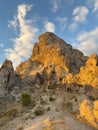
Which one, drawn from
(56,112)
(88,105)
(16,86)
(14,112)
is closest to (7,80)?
(16,86)

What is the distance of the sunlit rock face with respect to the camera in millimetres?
100688

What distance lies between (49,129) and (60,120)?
15.5 ft

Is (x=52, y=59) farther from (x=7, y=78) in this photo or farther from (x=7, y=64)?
(x=7, y=78)

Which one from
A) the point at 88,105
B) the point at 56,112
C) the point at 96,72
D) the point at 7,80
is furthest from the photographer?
the point at 7,80

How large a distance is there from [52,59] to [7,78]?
47755 millimetres

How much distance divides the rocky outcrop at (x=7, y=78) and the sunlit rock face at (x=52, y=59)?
29113mm

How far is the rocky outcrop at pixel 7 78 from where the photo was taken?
195ft

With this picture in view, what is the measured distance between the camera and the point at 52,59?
107938mm

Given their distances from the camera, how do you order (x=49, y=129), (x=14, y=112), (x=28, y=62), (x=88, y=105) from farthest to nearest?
(x=28, y=62) → (x=14, y=112) → (x=88, y=105) → (x=49, y=129)

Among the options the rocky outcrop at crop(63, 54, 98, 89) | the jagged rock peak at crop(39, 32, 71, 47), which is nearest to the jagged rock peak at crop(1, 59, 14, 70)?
the rocky outcrop at crop(63, 54, 98, 89)

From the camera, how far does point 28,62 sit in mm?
119312

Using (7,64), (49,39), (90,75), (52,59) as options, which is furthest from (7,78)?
(49,39)

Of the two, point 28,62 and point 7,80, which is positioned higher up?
point 28,62

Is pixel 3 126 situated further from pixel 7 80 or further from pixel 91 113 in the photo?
pixel 7 80
